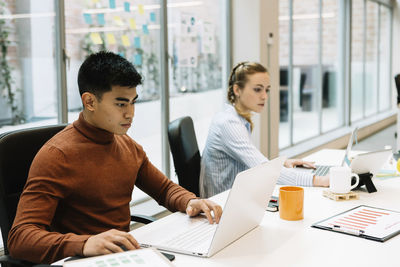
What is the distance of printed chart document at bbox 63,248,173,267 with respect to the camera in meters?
1.14

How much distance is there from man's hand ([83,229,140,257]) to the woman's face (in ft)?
4.82

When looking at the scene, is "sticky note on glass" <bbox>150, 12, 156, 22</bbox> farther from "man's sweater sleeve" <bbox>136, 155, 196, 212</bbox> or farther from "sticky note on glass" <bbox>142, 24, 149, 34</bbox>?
"man's sweater sleeve" <bbox>136, 155, 196, 212</bbox>

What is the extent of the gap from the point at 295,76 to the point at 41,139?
17.2ft

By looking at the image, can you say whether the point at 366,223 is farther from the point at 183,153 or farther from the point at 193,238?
the point at 183,153

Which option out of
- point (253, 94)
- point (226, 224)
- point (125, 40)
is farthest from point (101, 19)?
point (226, 224)

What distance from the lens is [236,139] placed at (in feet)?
7.86

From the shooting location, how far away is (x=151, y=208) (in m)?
3.62

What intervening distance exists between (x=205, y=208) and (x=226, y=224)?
0.31 metres

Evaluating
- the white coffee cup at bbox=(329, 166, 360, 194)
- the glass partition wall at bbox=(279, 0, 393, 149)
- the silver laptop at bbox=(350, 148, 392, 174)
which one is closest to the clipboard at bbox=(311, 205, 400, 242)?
the white coffee cup at bbox=(329, 166, 360, 194)

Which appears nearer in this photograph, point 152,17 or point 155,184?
point 155,184

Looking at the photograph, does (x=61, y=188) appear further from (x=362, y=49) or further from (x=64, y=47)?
(x=362, y=49)

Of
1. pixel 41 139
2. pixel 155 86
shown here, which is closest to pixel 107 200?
pixel 41 139

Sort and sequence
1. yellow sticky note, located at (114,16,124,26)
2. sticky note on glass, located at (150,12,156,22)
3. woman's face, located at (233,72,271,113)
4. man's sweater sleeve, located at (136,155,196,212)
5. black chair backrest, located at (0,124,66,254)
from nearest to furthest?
black chair backrest, located at (0,124,66,254) → man's sweater sleeve, located at (136,155,196,212) → woman's face, located at (233,72,271,113) → yellow sticky note, located at (114,16,124,26) → sticky note on glass, located at (150,12,156,22)

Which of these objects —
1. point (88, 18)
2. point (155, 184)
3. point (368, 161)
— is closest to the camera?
point (155, 184)
